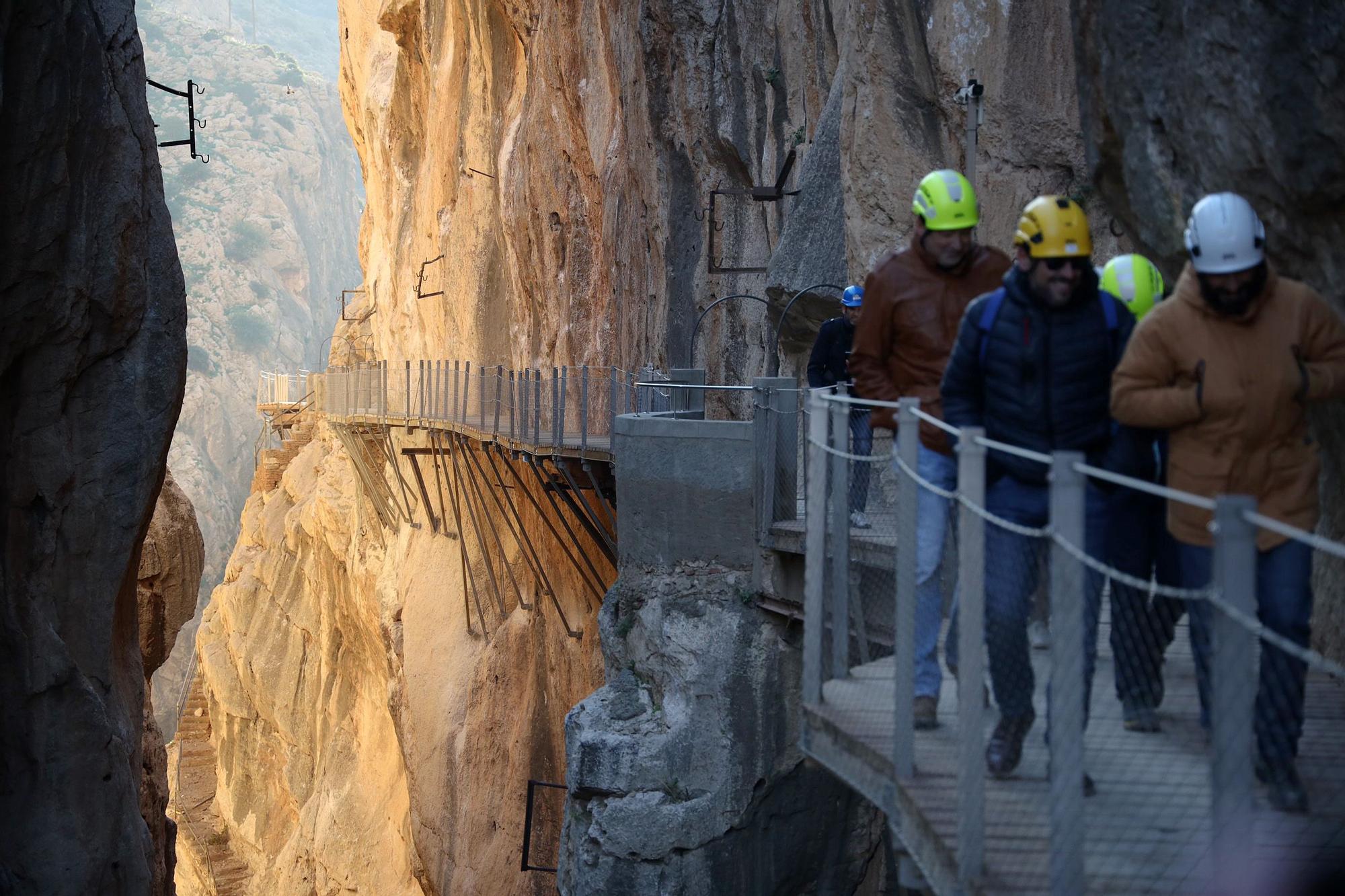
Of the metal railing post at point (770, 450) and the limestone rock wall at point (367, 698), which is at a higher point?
the metal railing post at point (770, 450)

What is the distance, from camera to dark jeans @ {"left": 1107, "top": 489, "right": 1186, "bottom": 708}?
12.9ft

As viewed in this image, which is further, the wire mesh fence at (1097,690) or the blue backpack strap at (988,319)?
the blue backpack strap at (988,319)

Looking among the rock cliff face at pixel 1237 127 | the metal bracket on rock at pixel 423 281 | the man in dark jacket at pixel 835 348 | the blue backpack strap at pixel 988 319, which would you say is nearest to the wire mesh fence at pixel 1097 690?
the blue backpack strap at pixel 988 319

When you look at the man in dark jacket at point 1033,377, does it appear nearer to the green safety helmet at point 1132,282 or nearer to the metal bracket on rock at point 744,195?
the green safety helmet at point 1132,282

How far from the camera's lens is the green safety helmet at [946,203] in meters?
5.54

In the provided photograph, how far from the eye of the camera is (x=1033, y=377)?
15.1 feet

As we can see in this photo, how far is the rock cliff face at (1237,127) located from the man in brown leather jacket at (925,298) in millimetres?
887

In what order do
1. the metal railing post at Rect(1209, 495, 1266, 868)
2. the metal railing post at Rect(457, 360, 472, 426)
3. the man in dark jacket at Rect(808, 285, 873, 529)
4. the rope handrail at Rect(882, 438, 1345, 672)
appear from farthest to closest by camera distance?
the metal railing post at Rect(457, 360, 472, 426), the man in dark jacket at Rect(808, 285, 873, 529), the metal railing post at Rect(1209, 495, 1266, 868), the rope handrail at Rect(882, 438, 1345, 672)

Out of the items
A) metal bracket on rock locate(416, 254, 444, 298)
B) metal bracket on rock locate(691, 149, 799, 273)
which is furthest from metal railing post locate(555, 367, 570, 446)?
metal bracket on rock locate(416, 254, 444, 298)

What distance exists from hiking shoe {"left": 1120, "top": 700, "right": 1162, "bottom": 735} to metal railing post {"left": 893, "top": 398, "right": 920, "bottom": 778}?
888 millimetres

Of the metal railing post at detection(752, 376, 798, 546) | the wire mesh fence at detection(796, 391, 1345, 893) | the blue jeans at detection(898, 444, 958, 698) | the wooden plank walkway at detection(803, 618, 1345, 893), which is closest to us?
the wire mesh fence at detection(796, 391, 1345, 893)

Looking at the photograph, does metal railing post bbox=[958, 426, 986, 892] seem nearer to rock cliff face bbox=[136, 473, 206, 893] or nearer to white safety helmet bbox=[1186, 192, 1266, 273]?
white safety helmet bbox=[1186, 192, 1266, 273]

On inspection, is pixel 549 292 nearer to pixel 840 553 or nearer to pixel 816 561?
pixel 840 553

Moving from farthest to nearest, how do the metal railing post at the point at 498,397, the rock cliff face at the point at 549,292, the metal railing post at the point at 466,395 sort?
1. the metal railing post at the point at 466,395
2. the metal railing post at the point at 498,397
3. the rock cliff face at the point at 549,292
